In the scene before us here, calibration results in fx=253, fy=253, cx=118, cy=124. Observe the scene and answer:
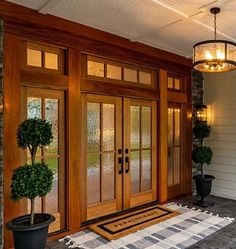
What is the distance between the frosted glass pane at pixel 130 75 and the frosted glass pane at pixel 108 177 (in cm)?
139

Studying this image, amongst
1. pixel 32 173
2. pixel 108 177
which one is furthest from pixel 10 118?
pixel 108 177

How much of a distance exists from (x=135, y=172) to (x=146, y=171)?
0.30 meters

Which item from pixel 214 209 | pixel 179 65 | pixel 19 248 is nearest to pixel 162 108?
pixel 179 65

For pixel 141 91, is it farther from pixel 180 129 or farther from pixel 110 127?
pixel 180 129

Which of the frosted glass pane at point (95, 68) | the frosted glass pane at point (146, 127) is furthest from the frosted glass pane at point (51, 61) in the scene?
the frosted glass pane at point (146, 127)

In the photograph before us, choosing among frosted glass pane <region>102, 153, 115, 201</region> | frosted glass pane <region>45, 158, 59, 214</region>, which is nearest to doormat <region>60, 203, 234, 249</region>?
frosted glass pane <region>45, 158, 59, 214</region>

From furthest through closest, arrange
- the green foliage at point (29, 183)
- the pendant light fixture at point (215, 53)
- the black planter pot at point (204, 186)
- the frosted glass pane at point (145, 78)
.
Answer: the black planter pot at point (204, 186) < the frosted glass pane at point (145, 78) < the pendant light fixture at point (215, 53) < the green foliage at point (29, 183)

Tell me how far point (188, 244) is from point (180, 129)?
2.70 metres

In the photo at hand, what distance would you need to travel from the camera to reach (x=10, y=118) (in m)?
3.03

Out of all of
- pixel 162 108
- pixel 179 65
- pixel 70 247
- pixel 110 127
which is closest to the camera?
pixel 70 247

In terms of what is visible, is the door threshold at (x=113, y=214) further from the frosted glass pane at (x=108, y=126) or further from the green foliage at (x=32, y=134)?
the green foliage at (x=32, y=134)

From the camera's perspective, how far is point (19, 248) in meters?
2.59

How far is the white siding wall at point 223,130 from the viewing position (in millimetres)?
5402

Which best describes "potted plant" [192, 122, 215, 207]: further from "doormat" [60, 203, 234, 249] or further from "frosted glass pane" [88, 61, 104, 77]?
"frosted glass pane" [88, 61, 104, 77]
